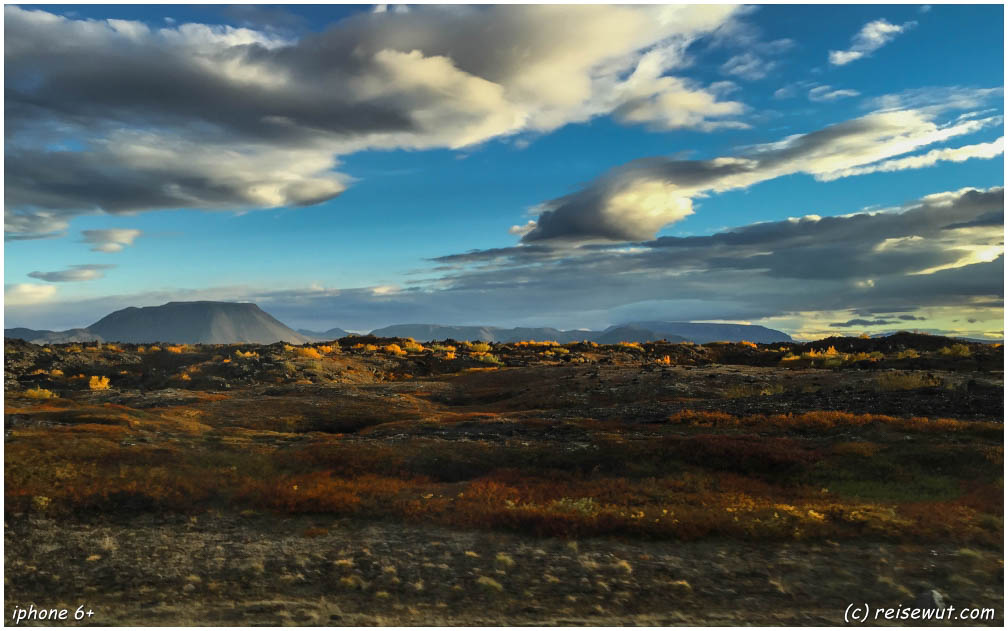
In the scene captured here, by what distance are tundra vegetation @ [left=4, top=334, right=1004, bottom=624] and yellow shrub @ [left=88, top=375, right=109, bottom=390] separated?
50.5 ft

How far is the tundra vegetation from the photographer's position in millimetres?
12750

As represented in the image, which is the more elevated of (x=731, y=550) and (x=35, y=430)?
(x=35, y=430)

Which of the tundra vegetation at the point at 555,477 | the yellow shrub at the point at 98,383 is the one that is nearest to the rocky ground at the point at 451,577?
the tundra vegetation at the point at 555,477

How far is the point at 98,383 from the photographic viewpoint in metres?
51.4

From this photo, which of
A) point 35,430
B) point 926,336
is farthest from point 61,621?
point 926,336

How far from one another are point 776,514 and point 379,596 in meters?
10.4

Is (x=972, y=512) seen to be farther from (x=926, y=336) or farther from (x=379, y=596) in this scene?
(x=926, y=336)

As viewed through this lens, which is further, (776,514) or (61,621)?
(776,514)

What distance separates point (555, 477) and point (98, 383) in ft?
161

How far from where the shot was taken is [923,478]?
1830 centimetres

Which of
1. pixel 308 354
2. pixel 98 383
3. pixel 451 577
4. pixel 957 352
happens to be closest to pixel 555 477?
pixel 451 577

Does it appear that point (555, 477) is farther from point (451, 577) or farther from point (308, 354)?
point (308, 354)

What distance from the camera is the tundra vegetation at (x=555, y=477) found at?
12.8 metres

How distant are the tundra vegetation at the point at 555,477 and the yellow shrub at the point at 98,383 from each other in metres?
15.4
